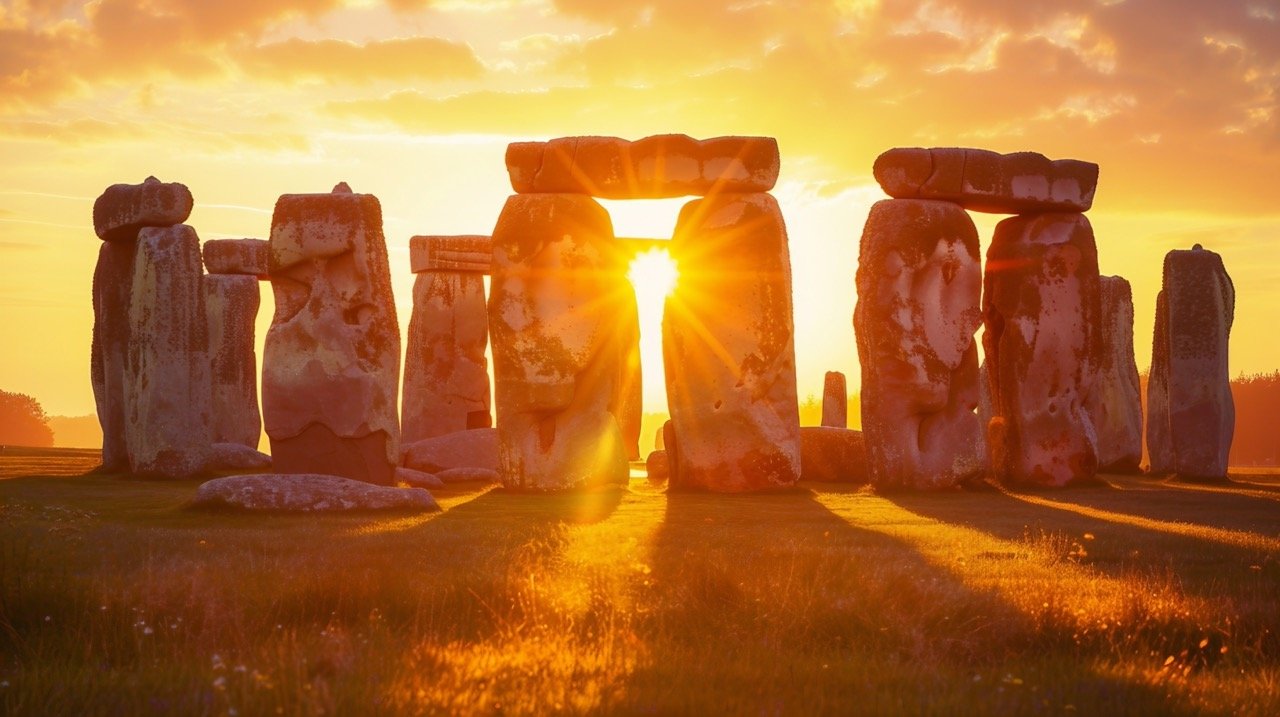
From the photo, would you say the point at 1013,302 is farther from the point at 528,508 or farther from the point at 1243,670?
the point at 1243,670

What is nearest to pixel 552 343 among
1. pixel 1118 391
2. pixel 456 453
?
pixel 456 453

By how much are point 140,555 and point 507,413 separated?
29.9ft

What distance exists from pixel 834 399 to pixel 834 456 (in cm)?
1174

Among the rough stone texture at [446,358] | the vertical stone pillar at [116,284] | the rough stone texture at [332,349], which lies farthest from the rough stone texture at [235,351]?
the rough stone texture at [332,349]

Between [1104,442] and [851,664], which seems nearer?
[851,664]

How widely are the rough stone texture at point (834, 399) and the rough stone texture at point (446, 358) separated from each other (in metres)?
8.89

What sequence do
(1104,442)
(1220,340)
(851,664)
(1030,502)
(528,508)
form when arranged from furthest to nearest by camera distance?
(1104,442) → (1220,340) → (1030,502) → (528,508) → (851,664)

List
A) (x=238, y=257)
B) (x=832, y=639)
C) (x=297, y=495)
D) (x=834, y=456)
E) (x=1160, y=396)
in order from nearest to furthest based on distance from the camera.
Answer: (x=832, y=639) → (x=297, y=495) → (x=834, y=456) → (x=1160, y=396) → (x=238, y=257)

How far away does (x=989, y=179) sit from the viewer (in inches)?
731

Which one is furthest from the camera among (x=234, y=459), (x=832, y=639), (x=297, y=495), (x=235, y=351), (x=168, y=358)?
(x=235, y=351)

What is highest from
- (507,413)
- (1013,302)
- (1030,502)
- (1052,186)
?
(1052,186)

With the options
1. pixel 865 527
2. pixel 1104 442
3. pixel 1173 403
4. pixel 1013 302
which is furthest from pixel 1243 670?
pixel 1104 442

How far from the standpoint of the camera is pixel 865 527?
12.4m

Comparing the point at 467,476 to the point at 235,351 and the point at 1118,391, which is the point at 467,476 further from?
the point at 1118,391
